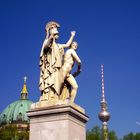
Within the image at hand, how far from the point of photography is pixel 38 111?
13.4 meters

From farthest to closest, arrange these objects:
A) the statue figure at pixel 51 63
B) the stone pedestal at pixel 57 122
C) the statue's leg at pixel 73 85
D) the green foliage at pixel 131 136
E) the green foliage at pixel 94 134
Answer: the green foliage at pixel 131 136, the green foliage at pixel 94 134, the statue's leg at pixel 73 85, the statue figure at pixel 51 63, the stone pedestal at pixel 57 122

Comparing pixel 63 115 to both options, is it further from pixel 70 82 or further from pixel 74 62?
pixel 74 62

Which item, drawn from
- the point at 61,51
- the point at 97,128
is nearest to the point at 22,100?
the point at 97,128

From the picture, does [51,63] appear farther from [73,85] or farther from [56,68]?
[73,85]

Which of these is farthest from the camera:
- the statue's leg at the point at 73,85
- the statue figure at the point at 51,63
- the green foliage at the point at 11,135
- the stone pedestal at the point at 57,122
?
the green foliage at the point at 11,135

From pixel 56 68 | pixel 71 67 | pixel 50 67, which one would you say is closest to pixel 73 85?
pixel 71 67

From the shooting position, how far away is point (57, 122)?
12984mm

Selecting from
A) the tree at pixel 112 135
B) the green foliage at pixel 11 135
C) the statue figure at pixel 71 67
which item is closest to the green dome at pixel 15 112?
the tree at pixel 112 135

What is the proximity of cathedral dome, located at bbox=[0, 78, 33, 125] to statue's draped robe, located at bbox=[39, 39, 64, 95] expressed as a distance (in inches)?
3694

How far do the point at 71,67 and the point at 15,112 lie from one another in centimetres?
10270

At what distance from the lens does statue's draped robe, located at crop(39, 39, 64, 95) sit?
1374cm

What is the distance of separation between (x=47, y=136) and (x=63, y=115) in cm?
96

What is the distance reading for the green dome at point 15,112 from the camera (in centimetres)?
11049

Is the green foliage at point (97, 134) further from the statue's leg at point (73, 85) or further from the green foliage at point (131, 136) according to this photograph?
the statue's leg at point (73, 85)
